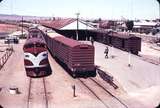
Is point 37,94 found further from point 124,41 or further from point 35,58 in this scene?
point 124,41

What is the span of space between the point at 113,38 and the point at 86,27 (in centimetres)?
1505

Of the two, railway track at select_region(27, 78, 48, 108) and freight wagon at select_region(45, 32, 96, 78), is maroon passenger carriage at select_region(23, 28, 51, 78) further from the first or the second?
freight wagon at select_region(45, 32, 96, 78)

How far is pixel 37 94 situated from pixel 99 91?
4.92m

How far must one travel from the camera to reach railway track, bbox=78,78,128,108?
2019cm

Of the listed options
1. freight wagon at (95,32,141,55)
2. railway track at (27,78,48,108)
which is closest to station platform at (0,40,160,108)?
railway track at (27,78,48,108)

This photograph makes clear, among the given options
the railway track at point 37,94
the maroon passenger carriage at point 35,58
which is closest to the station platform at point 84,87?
the railway track at point 37,94

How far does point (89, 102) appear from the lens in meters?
20.5

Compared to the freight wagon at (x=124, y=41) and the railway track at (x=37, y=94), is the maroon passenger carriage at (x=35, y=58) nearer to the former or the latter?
the railway track at (x=37, y=94)

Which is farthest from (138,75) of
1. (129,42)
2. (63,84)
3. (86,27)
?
(86,27)

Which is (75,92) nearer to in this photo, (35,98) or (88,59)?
(35,98)

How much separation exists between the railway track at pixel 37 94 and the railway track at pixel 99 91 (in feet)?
12.2

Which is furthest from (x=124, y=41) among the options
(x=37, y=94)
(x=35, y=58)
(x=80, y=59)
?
(x=37, y=94)

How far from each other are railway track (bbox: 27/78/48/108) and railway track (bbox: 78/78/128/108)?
12.2ft

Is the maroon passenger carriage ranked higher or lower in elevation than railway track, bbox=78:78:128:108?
higher
